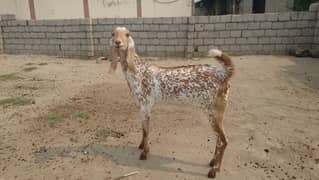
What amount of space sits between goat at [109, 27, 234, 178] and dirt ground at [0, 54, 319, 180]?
18.6 inches

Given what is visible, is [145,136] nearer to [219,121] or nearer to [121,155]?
[121,155]

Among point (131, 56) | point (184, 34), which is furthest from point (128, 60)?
point (184, 34)

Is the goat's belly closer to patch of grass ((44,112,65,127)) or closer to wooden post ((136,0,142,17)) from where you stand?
patch of grass ((44,112,65,127))

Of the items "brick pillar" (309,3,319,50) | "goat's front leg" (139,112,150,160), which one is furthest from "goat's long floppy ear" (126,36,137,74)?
"brick pillar" (309,3,319,50)

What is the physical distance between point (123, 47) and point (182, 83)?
810 mm

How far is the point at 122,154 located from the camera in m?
3.98

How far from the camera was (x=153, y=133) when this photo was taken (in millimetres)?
4551

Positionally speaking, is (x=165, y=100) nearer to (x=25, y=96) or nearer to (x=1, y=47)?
(x=25, y=96)

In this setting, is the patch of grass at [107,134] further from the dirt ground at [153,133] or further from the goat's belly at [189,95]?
the goat's belly at [189,95]

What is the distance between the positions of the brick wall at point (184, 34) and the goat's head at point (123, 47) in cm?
675

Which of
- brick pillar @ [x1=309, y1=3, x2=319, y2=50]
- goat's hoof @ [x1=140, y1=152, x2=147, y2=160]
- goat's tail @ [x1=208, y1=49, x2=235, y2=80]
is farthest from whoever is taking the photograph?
brick pillar @ [x1=309, y1=3, x2=319, y2=50]

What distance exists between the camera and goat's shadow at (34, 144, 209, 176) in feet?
12.1

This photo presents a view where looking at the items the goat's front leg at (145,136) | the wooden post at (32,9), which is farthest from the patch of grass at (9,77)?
the wooden post at (32,9)

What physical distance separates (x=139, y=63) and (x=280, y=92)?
411cm
